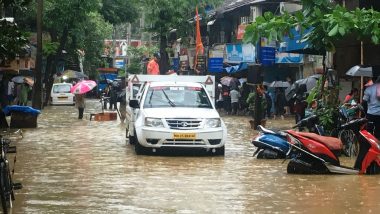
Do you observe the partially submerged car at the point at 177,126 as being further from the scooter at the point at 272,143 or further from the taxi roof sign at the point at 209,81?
the taxi roof sign at the point at 209,81

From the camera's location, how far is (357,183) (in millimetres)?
12125

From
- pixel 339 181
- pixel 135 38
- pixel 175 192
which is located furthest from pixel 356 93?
pixel 135 38

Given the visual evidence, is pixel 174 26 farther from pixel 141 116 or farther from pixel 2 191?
pixel 2 191

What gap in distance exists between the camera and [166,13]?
46.7m

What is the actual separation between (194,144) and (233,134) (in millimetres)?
8047

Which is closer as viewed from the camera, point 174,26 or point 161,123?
point 161,123

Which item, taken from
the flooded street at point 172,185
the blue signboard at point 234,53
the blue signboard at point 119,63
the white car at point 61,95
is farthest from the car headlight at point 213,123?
the blue signboard at point 119,63

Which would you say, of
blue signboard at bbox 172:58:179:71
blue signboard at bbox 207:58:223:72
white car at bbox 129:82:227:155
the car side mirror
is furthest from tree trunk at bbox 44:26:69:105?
white car at bbox 129:82:227:155

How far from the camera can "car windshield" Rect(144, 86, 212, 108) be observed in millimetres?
17422

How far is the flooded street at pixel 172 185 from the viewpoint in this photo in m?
9.78

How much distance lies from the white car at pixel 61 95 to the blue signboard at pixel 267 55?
22.2 metres

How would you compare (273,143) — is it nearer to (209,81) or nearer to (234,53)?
(209,81)

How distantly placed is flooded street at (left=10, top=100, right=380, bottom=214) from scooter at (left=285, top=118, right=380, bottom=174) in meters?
0.27

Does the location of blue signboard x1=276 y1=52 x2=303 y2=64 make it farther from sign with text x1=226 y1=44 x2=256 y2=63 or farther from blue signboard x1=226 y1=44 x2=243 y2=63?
blue signboard x1=226 y1=44 x2=243 y2=63
